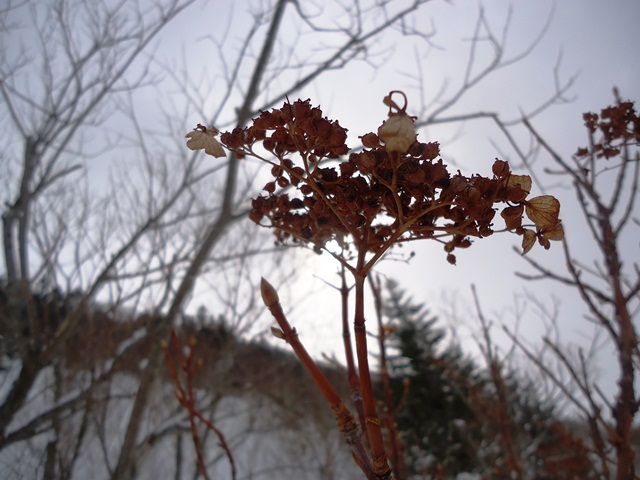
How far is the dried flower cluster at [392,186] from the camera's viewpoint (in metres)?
0.57

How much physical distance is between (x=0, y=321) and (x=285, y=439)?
9880 mm

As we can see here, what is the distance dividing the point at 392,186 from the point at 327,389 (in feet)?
1.00

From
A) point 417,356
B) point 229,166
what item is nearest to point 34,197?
point 229,166

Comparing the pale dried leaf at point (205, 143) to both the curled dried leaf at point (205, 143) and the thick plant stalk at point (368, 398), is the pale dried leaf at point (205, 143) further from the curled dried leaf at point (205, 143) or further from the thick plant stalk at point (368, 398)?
the thick plant stalk at point (368, 398)

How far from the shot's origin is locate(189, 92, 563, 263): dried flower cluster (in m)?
0.57

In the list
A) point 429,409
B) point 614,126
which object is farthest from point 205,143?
point 429,409

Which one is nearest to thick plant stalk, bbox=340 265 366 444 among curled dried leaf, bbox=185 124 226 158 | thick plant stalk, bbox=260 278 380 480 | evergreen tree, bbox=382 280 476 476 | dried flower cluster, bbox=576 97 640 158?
thick plant stalk, bbox=260 278 380 480

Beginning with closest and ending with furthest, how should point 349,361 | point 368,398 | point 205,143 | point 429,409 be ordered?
point 368,398, point 205,143, point 349,361, point 429,409

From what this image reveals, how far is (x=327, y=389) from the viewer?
1.86 feet

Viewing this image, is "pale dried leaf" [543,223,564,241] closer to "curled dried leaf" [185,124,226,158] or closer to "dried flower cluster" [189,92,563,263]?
"dried flower cluster" [189,92,563,263]

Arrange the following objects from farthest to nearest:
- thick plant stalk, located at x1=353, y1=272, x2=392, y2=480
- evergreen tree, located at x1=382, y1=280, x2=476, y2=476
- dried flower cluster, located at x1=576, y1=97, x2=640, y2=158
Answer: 1. evergreen tree, located at x1=382, y1=280, x2=476, y2=476
2. dried flower cluster, located at x1=576, y1=97, x2=640, y2=158
3. thick plant stalk, located at x1=353, y1=272, x2=392, y2=480

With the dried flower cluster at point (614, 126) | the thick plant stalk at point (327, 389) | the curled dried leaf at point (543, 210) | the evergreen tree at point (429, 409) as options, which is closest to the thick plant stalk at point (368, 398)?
the thick plant stalk at point (327, 389)

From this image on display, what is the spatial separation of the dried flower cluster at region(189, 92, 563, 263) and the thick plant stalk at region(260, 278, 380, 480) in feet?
0.54

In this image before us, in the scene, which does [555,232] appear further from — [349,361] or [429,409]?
[429,409]
